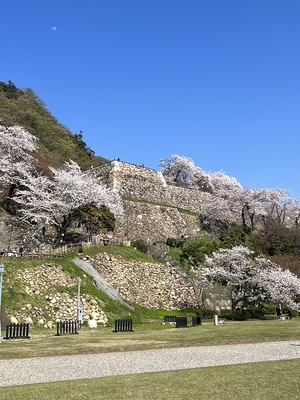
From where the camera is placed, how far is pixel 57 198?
1575 inches

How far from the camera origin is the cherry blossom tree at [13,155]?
3838 centimetres

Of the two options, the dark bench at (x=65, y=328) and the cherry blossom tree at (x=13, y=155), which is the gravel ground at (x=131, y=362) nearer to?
the dark bench at (x=65, y=328)

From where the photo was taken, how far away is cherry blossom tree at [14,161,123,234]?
3719 centimetres

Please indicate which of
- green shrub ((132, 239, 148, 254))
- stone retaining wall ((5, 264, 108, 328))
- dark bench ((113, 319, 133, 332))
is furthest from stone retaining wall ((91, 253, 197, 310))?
dark bench ((113, 319, 133, 332))

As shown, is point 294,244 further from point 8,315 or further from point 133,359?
point 133,359

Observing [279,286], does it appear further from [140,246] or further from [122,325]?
[122,325]

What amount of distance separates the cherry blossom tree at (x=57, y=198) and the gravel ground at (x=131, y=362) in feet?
79.7

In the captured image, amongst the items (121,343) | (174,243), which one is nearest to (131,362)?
(121,343)

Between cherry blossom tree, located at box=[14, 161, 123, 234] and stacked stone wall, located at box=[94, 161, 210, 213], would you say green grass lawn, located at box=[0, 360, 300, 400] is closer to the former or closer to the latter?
cherry blossom tree, located at box=[14, 161, 123, 234]

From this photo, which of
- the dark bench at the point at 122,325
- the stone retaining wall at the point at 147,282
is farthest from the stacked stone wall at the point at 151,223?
the dark bench at the point at 122,325

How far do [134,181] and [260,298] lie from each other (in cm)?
2536

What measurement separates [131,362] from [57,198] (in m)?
30.1

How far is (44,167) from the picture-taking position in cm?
4766

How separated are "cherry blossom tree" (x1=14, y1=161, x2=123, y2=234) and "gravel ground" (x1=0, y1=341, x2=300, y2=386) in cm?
2429
